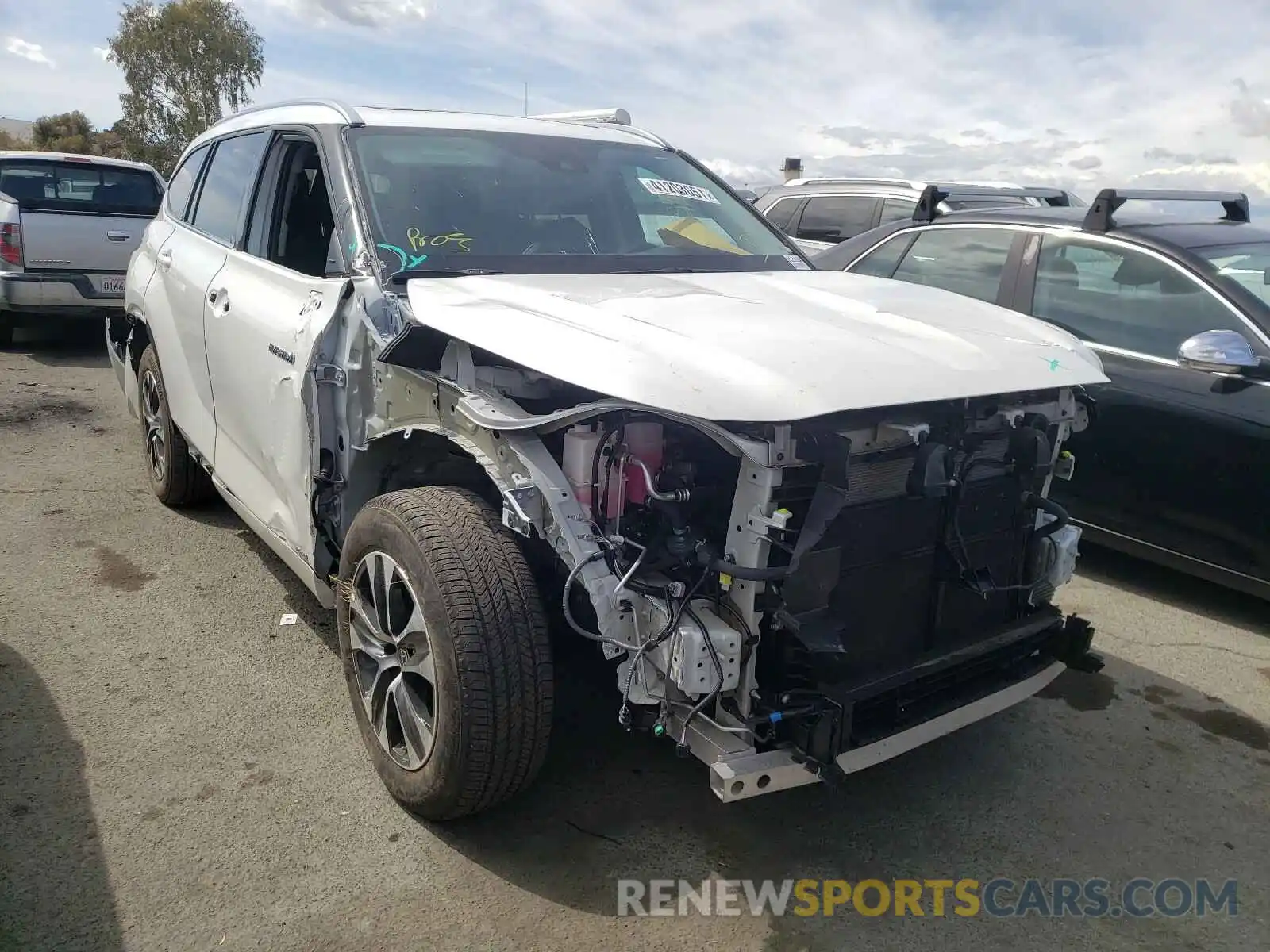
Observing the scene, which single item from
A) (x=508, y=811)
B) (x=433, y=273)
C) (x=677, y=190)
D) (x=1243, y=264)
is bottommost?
(x=508, y=811)

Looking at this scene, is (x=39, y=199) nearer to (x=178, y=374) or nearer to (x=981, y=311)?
(x=178, y=374)

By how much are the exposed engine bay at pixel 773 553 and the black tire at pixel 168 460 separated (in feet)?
8.95

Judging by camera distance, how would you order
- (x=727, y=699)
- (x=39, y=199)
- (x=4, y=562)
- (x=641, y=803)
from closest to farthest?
(x=727, y=699), (x=641, y=803), (x=4, y=562), (x=39, y=199)

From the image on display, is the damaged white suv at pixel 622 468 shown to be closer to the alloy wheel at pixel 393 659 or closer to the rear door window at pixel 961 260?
the alloy wheel at pixel 393 659

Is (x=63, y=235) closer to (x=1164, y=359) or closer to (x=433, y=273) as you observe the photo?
(x=433, y=273)

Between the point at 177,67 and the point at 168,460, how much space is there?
34.3 meters

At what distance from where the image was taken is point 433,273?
10.2 ft

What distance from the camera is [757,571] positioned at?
7.56ft

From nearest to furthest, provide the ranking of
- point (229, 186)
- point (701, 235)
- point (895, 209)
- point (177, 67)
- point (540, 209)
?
1. point (540, 209)
2. point (701, 235)
3. point (229, 186)
4. point (895, 209)
5. point (177, 67)

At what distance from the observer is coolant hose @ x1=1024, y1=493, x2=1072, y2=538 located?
299cm

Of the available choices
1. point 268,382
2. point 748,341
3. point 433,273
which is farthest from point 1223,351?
point 268,382

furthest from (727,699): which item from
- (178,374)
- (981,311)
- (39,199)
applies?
(39,199)

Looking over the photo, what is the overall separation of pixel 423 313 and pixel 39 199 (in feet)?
27.2

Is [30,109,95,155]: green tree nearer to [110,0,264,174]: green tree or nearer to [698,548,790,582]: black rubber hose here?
→ [110,0,264,174]: green tree
